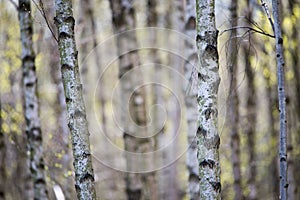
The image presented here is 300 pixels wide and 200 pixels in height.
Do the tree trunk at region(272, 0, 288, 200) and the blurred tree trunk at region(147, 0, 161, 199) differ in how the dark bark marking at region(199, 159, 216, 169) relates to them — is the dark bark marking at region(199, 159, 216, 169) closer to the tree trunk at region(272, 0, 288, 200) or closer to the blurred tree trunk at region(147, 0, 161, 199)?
the tree trunk at region(272, 0, 288, 200)

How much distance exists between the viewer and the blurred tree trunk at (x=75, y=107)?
4246 millimetres

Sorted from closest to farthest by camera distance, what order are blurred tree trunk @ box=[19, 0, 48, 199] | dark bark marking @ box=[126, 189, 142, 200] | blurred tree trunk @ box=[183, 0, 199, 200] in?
blurred tree trunk @ box=[19, 0, 48, 199] < blurred tree trunk @ box=[183, 0, 199, 200] < dark bark marking @ box=[126, 189, 142, 200]

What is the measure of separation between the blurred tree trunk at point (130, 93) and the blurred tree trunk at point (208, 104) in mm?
3471

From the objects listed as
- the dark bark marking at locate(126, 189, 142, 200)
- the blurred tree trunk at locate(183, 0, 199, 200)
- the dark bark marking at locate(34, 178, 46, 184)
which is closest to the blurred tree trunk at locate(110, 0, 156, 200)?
the dark bark marking at locate(126, 189, 142, 200)

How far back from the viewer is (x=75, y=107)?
425cm

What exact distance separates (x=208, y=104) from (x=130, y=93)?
12.2 feet

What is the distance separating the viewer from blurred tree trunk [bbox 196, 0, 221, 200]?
3.91 metres

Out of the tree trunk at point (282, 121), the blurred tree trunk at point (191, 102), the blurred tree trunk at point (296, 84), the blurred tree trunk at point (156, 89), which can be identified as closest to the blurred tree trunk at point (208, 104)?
the tree trunk at point (282, 121)

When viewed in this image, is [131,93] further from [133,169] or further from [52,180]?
[52,180]

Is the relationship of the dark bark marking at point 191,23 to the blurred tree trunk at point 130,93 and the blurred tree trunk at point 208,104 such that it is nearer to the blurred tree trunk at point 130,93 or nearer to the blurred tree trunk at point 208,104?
the blurred tree trunk at point 130,93

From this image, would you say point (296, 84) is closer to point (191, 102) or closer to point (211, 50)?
point (191, 102)

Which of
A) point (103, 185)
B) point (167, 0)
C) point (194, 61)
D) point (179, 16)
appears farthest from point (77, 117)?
point (167, 0)

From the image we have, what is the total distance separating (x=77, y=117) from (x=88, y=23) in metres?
10.9

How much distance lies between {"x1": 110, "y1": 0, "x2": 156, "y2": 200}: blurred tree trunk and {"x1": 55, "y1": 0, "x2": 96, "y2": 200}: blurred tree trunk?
306 cm
